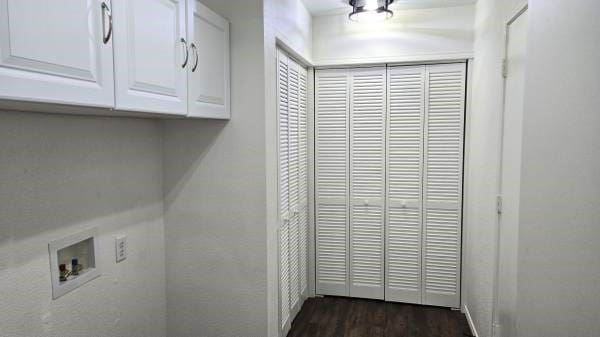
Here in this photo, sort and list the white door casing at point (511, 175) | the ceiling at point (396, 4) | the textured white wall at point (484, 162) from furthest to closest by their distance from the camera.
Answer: the ceiling at point (396, 4) → the textured white wall at point (484, 162) → the white door casing at point (511, 175)

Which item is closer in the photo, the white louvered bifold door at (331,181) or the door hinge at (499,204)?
the door hinge at (499,204)

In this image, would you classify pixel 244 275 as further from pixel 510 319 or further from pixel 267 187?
pixel 510 319

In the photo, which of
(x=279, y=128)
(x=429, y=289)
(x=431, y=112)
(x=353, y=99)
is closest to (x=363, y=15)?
(x=353, y=99)

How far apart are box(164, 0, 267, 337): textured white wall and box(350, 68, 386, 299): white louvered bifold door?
1317 mm

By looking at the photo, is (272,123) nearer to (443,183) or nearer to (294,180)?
(294,180)

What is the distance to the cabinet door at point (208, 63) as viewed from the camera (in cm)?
176

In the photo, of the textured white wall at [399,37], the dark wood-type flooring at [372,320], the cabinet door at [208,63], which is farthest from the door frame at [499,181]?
the cabinet door at [208,63]

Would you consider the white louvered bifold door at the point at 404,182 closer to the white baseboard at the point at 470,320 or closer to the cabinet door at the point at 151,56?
the white baseboard at the point at 470,320

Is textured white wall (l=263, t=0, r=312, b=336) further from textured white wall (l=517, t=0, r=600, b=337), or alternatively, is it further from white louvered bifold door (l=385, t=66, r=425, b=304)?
textured white wall (l=517, t=0, r=600, b=337)

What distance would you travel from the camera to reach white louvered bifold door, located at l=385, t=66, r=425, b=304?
3.12 metres

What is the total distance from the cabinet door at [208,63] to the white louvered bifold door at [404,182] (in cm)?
156

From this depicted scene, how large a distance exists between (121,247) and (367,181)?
1993 mm

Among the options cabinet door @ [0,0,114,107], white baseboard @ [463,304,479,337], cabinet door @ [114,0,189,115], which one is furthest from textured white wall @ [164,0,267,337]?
white baseboard @ [463,304,479,337]

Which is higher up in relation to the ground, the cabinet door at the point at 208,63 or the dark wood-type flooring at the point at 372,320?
the cabinet door at the point at 208,63
